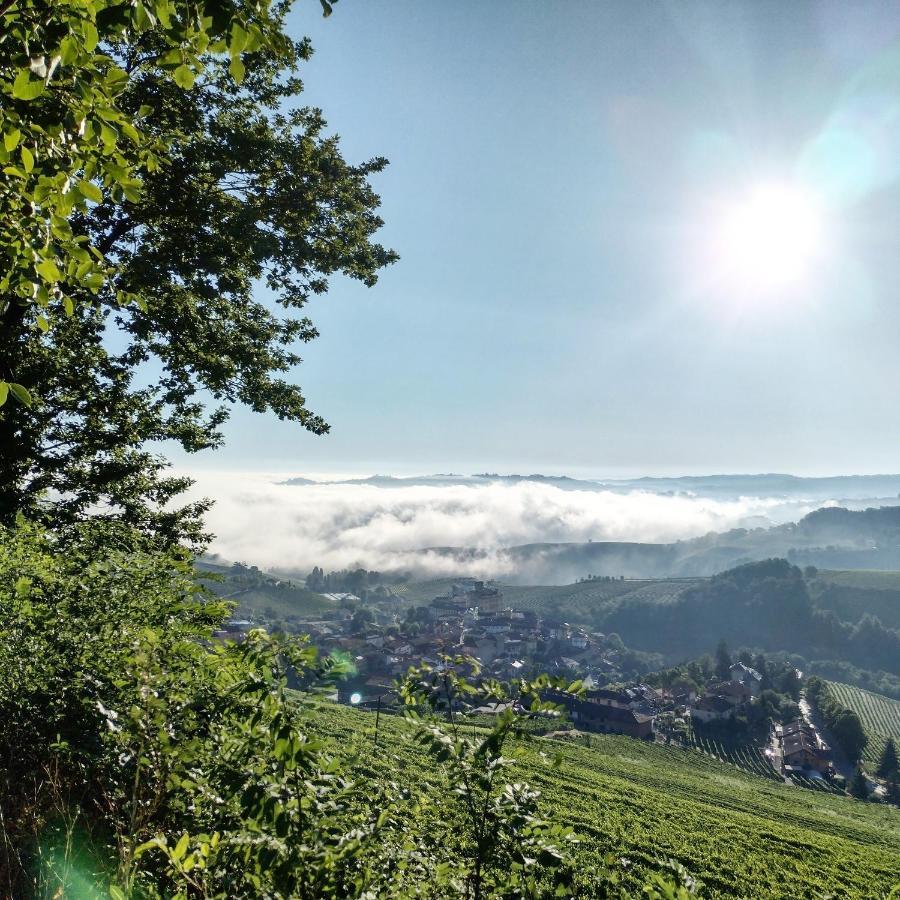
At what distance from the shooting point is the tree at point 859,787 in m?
82.9

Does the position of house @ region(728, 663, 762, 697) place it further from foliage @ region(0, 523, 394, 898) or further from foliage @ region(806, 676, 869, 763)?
foliage @ region(0, 523, 394, 898)

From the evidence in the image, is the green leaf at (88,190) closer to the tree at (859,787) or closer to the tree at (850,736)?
the tree at (859,787)

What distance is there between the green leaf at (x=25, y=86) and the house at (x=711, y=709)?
Answer: 14448 centimetres

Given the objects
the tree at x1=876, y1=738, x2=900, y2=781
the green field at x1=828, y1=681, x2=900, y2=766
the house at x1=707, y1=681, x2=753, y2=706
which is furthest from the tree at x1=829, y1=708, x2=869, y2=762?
the house at x1=707, y1=681, x2=753, y2=706

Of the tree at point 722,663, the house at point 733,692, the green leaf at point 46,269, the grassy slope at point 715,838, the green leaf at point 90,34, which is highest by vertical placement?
the green leaf at point 90,34

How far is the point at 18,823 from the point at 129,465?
11813 mm

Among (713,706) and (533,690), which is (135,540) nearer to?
(533,690)

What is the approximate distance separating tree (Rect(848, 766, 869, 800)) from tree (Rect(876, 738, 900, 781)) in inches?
493

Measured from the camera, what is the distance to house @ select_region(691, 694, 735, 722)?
391 feet

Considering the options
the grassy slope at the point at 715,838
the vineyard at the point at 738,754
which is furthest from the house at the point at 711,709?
the grassy slope at the point at 715,838

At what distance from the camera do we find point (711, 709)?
12175cm

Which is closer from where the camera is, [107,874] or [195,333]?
[107,874]

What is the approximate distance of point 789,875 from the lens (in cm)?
2369

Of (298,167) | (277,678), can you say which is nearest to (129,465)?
(298,167)
